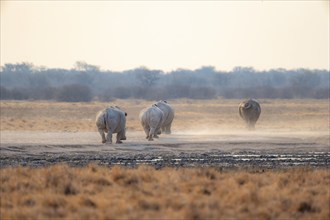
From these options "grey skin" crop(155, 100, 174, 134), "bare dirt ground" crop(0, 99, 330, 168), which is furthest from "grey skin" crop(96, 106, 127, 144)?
"grey skin" crop(155, 100, 174, 134)

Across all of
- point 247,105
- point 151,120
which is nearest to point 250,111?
point 247,105

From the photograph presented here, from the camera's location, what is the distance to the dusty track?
28950 millimetres

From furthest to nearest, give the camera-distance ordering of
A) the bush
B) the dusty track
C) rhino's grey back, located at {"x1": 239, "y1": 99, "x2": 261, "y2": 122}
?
the bush < rhino's grey back, located at {"x1": 239, "y1": 99, "x2": 261, "y2": 122} < the dusty track

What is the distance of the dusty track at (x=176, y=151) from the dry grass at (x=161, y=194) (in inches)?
214

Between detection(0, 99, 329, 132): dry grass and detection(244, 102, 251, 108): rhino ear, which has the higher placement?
detection(244, 102, 251, 108): rhino ear

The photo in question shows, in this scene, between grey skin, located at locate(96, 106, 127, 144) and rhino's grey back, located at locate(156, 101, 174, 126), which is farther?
rhino's grey back, located at locate(156, 101, 174, 126)

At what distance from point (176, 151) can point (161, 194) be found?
16.8 metres

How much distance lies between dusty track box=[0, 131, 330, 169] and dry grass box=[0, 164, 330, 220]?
17.8 ft

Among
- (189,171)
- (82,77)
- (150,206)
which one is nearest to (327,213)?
(150,206)

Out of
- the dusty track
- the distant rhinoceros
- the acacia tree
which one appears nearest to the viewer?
the dusty track

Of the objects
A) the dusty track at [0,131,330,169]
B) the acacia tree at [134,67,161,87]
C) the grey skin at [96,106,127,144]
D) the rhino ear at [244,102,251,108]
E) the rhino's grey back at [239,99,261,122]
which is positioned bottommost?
the dusty track at [0,131,330,169]

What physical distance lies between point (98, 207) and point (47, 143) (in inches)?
898

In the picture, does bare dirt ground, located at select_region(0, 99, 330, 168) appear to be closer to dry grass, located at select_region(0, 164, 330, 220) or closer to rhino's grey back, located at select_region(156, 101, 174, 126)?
rhino's grey back, located at select_region(156, 101, 174, 126)

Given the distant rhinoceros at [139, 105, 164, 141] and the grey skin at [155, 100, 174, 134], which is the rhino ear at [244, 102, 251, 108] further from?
the distant rhinoceros at [139, 105, 164, 141]
